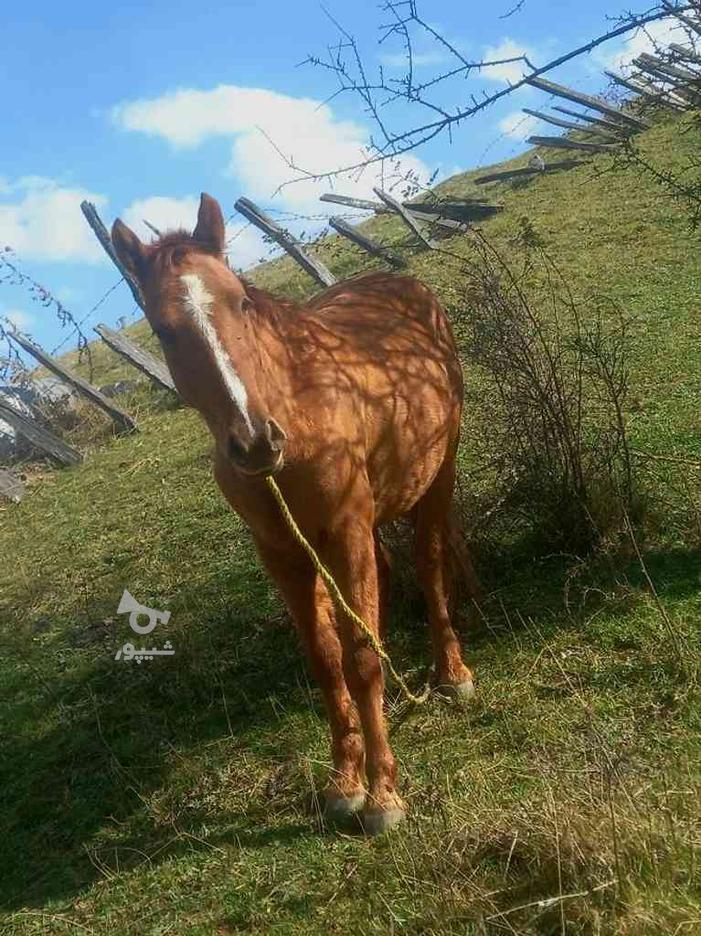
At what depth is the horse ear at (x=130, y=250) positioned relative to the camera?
372 cm

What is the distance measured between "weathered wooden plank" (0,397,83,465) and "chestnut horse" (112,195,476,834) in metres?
8.59

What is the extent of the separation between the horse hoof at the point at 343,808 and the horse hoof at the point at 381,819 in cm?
13

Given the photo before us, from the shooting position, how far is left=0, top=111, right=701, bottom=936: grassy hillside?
9.28 ft

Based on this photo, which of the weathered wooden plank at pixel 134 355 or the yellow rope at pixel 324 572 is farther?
the weathered wooden plank at pixel 134 355

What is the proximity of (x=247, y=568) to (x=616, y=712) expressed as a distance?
336 centimetres

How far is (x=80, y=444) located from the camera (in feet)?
43.0

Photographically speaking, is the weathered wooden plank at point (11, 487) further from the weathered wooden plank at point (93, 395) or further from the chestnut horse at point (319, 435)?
the chestnut horse at point (319, 435)

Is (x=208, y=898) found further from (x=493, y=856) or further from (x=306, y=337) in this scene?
(x=306, y=337)

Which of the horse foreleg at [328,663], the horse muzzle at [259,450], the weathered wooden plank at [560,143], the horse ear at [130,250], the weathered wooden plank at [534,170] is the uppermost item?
the weathered wooden plank at [560,143]

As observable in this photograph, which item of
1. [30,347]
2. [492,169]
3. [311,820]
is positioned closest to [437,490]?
[311,820]

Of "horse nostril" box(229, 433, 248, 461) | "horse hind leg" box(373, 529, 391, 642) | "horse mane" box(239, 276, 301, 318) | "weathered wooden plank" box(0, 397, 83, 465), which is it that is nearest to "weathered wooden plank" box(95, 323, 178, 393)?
"weathered wooden plank" box(0, 397, 83, 465)

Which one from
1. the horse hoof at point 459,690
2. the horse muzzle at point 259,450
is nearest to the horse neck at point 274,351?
the horse muzzle at point 259,450

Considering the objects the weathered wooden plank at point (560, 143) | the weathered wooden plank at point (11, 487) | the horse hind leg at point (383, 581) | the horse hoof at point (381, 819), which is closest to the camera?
the horse hoof at point (381, 819)

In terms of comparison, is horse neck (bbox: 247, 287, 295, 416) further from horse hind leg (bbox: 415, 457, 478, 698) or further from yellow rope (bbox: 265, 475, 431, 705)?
horse hind leg (bbox: 415, 457, 478, 698)
